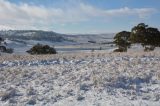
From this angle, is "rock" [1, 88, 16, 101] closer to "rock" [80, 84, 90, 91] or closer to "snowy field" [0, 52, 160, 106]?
"snowy field" [0, 52, 160, 106]

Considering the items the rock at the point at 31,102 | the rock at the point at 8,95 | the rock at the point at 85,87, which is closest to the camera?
the rock at the point at 31,102

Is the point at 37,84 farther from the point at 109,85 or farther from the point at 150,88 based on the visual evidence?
the point at 150,88

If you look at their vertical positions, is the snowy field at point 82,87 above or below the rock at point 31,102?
above

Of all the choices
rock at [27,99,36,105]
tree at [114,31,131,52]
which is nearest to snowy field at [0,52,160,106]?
rock at [27,99,36,105]

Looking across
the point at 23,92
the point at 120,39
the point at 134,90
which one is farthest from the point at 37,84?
the point at 120,39

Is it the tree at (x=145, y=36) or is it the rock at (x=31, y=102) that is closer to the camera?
the rock at (x=31, y=102)

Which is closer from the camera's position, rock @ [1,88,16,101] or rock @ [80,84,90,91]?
rock @ [1,88,16,101]

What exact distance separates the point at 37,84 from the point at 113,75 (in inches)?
123

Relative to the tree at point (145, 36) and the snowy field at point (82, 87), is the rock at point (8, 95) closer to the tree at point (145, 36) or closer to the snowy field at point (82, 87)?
the snowy field at point (82, 87)

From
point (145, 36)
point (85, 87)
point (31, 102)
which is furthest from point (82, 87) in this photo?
point (145, 36)

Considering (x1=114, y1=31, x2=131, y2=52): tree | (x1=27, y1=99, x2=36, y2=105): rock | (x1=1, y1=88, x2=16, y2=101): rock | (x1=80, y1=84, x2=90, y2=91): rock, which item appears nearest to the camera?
(x1=27, y1=99, x2=36, y2=105): rock

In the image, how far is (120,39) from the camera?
82.1m

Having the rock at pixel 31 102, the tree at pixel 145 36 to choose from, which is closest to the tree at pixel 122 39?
the tree at pixel 145 36

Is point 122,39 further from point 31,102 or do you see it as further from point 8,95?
point 31,102
